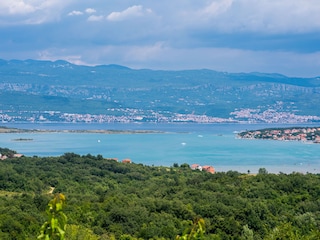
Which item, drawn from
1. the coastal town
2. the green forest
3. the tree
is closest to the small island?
the coastal town

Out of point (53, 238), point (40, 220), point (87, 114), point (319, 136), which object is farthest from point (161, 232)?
point (87, 114)

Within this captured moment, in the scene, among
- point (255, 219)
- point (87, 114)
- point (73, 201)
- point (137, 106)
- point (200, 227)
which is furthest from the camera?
point (137, 106)

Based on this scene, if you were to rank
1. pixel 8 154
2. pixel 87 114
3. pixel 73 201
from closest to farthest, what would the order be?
pixel 73 201 → pixel 8 154 → pixel 87 114

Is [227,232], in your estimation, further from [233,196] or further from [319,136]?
[319,136]

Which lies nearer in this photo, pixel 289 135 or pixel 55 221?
pixel 55 221

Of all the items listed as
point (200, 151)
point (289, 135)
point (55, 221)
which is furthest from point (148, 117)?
point (55, 221)

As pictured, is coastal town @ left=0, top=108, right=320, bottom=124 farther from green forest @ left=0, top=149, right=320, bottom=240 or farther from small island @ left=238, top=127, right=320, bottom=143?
green forest @ left=0, top=149, right=320, bottom=240

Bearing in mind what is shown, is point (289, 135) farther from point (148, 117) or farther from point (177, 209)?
point (177, 209)

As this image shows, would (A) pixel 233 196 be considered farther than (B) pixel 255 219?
Yes
